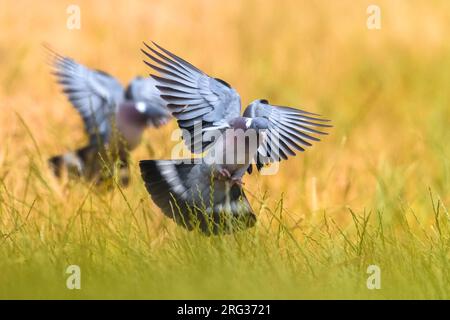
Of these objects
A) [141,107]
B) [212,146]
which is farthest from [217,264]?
[141,107]

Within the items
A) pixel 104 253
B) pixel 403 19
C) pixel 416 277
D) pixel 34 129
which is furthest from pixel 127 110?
pixel 403 19

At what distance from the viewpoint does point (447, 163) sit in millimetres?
4562

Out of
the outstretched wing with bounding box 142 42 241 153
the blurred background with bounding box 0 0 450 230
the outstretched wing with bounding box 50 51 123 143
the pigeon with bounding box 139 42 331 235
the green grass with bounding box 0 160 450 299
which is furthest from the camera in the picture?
the blurred background with bounding box 0 0 450 230

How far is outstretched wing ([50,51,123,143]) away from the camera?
555 centimetres

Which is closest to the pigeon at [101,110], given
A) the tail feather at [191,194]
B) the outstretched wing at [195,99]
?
the tail feather at [191,194]

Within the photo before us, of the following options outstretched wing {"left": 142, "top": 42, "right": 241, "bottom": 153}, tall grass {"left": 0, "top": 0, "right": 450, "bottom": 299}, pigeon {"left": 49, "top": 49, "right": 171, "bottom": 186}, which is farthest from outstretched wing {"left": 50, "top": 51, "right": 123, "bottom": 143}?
outstretched wing {"left": 142, "top": 42, "right": 241, "bottom": 153}

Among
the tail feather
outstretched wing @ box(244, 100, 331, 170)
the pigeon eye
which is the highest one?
the pigeon eye

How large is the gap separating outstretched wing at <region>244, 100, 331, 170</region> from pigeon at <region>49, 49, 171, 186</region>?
4.92 feet

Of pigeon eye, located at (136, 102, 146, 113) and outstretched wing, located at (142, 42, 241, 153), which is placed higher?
pigeon eye, located at (136, 102, 146, 113)

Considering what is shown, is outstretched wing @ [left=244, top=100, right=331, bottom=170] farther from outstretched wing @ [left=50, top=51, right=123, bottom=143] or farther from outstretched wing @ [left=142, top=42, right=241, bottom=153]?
outstretched wing @ [left=50, top=51, right=123, bottom=143]

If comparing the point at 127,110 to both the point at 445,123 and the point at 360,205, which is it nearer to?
the point at 360,205

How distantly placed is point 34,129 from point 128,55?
1.29m

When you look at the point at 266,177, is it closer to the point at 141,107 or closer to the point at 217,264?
the point at 141,107

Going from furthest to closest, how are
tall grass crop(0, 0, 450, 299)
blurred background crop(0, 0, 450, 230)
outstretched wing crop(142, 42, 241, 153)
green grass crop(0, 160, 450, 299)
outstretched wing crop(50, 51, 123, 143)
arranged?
blurred background crop(0, 0, 450, 230) → outstretched wing crop(50, 51, 123, 143) → outstretched wing crop(142, 42, 241, 153) → tall grass crop(0, 0, 450, 299) → green grass crop(0, 160, 450, 299)
